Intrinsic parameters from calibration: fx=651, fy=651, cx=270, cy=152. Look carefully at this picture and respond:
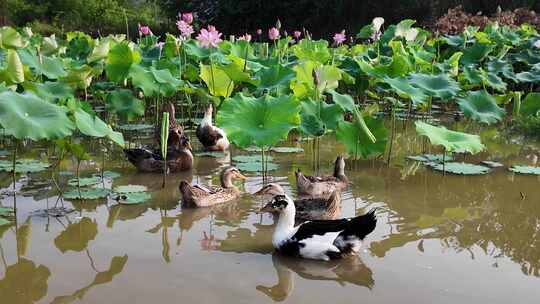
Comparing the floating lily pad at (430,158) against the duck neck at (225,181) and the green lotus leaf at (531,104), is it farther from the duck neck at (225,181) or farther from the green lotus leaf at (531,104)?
the duck neck at (225,181)

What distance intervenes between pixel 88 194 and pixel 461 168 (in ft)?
11.1

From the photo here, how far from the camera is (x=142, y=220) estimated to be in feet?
15.6

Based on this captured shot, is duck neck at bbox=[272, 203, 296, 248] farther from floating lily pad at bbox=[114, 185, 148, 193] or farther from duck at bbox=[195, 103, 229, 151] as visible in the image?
duck at bbox=[195, 103, 229, 151]

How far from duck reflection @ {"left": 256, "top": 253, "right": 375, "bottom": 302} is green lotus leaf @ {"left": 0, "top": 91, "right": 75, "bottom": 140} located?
1.63 m

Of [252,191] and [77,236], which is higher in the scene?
[252,191]

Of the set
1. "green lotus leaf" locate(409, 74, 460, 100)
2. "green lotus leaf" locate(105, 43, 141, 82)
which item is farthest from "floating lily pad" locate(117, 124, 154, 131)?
"green lotus leaf" locate(409, 74, 460, 100)

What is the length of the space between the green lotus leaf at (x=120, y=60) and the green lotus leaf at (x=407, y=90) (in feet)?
Answer: 8.34

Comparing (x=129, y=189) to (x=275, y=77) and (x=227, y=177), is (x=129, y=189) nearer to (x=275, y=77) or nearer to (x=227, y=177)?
(x=227, y=177)

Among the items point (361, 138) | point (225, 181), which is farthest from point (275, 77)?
point (225, 181)

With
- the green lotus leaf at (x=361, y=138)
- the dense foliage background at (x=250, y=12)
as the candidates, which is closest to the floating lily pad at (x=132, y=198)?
the green lotus leaf at (x=361, y=138)

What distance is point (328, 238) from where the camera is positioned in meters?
3.95

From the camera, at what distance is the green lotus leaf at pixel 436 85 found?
6289mm

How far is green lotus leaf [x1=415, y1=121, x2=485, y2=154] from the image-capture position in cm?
512

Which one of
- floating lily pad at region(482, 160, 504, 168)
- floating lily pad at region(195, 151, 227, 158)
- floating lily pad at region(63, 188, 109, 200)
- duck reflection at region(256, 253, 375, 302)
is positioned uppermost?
floating lily pad at region(195, 151, 227, 158)
